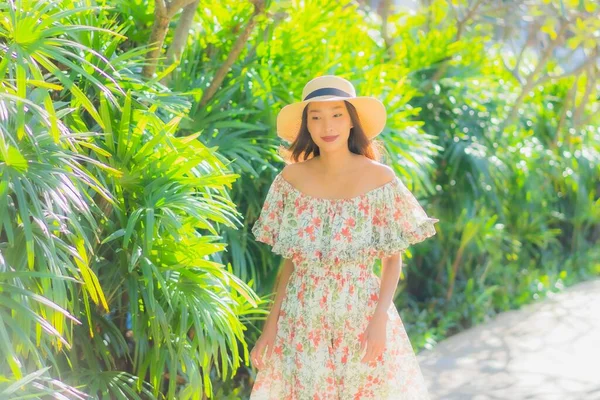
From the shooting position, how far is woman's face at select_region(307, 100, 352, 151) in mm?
3172

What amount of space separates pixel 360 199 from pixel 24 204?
113cm

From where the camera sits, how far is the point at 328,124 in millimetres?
3174

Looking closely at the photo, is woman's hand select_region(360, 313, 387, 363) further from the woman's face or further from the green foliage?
the woman's face

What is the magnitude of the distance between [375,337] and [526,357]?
2666 millimetres

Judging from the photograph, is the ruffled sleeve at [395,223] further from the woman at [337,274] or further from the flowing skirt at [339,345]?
the flowing skirt at [339,345]

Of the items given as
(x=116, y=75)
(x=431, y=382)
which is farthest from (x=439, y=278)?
(x=116, y=75)

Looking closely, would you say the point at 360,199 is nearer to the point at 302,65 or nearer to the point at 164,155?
the point at 164,155

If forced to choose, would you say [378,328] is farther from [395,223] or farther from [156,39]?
[156,39]

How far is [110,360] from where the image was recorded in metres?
3.63

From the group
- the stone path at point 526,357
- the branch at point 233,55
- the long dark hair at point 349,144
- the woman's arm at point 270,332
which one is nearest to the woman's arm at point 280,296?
the woman's arm at point 270,332

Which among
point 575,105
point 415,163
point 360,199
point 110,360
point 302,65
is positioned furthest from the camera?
point 575,105

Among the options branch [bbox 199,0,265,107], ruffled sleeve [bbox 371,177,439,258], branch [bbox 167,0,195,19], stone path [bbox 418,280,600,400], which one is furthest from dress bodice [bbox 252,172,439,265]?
stone path [bbox 418,280,600,400]

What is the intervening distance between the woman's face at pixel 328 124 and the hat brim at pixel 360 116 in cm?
4

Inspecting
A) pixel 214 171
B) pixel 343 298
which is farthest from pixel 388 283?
pixel 214 171
